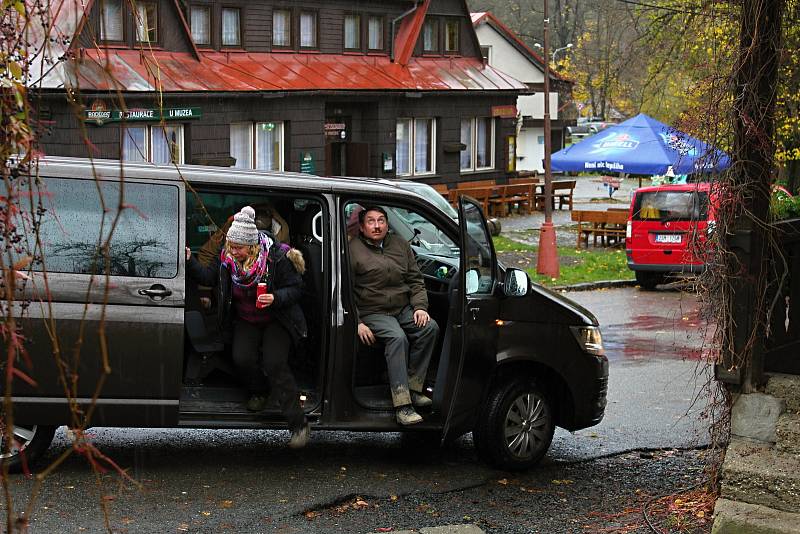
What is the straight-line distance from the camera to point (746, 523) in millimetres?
6219

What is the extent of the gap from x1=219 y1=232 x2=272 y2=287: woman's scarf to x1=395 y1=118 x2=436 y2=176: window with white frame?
2913 cm

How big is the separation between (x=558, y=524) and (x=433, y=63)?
3280cm

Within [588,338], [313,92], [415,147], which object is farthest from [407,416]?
[415,147]

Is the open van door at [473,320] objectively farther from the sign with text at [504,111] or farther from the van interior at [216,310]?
the sign with text at [504,111]

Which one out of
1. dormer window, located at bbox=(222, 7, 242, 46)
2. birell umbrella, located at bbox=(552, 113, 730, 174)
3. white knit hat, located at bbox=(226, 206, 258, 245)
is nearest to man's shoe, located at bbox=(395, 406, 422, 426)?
white knit hat, located at bbox=(226, 206, 258, 245)

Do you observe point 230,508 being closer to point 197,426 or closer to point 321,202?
point 197,426

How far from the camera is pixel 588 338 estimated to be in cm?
867

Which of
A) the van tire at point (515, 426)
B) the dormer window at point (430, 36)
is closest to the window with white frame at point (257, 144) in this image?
the dormer window at point (430, 36)

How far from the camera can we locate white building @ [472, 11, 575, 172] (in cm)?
5419

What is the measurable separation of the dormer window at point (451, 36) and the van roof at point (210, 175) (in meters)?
32.0

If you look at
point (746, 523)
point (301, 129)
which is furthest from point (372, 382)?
point (301, 129)

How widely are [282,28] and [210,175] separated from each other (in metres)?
26.8

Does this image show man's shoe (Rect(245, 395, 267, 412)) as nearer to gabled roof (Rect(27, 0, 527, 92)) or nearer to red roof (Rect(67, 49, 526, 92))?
gabled roof (Rect(27, 0, 527, 92))

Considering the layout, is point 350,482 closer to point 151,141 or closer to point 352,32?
point 151,141
